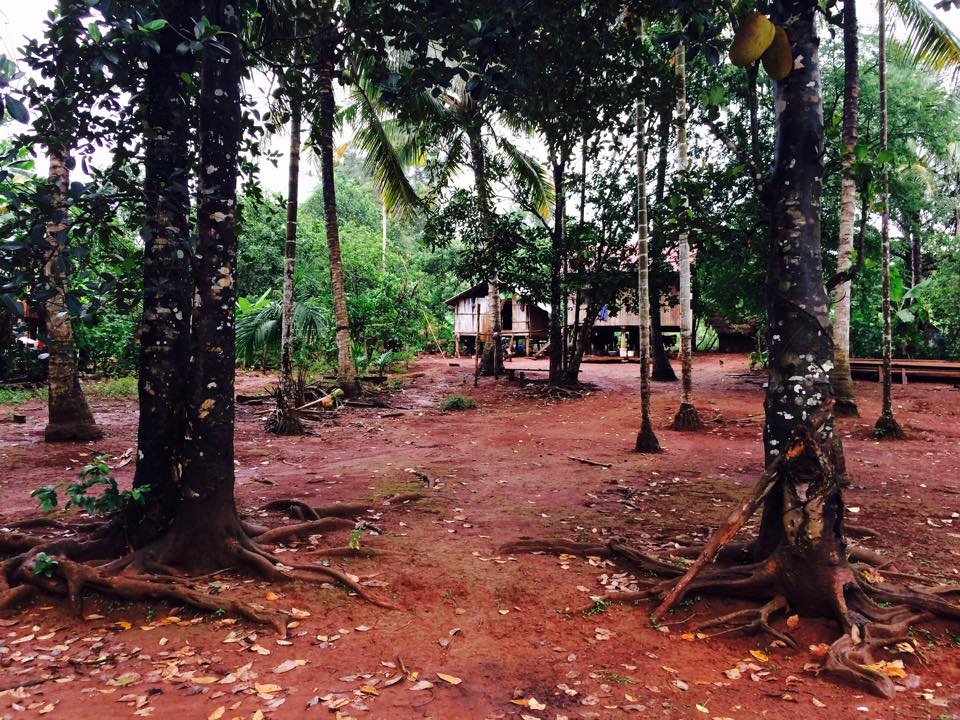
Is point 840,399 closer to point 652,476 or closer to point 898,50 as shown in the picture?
point 652,476

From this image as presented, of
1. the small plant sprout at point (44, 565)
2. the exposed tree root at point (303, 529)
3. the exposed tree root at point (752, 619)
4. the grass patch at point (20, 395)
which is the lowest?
the exposed tree root at point (752, 619)

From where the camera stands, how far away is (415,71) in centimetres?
404

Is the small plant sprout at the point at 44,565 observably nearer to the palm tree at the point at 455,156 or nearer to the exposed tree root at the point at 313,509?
the exposed tree root at the point at 313,509

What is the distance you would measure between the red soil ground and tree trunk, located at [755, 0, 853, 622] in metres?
0.39

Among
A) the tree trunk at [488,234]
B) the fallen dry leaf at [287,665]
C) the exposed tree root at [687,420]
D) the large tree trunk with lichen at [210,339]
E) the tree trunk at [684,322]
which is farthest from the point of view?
the tree trunk at [488,234]

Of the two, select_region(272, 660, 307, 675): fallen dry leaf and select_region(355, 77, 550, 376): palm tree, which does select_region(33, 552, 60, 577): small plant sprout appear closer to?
select_region(272, 660, 307, 675): fallen dry leaf

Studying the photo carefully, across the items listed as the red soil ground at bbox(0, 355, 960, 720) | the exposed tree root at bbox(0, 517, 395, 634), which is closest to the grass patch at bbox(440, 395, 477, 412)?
the red soil ground at bbox(0, 355, 960, 720)

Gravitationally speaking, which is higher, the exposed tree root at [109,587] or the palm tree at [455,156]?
the palm tree at [455,156]

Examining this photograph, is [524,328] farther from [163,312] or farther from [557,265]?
[163,312]

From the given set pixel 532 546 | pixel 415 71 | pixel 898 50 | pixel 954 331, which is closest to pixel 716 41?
pixel 415 71

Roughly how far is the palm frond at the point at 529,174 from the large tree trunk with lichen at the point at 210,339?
1424 centimetres

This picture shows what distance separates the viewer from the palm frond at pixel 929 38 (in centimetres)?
1205

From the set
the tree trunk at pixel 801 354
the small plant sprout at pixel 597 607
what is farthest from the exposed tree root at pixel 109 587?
the tree trunk at pixel 801 354

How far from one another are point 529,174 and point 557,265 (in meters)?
4.06
